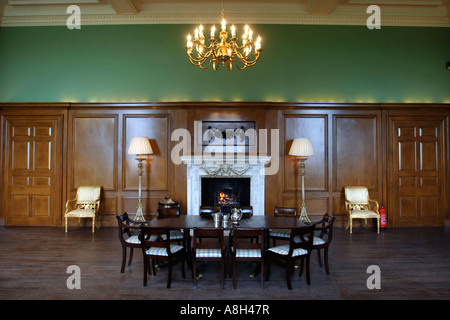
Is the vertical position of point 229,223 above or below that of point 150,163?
below

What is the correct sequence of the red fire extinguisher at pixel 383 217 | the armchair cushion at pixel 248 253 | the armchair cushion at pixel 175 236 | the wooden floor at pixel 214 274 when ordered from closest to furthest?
1. the wooden floor at pixel 214 274
2. the armchair cushion at pixel 248 253
3. the armchair cushion at pixel 175 236
4. the red fire extinguisher at pixel 383 217

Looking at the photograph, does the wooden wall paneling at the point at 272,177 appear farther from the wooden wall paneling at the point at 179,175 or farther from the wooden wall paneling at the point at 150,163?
the wooden wall paneling at the point at 150,163

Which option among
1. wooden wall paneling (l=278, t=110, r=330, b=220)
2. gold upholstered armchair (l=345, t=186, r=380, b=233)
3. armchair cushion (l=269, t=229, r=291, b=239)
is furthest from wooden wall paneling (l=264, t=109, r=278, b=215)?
armchair cushion (l=269, t=229, r=291, b=239)

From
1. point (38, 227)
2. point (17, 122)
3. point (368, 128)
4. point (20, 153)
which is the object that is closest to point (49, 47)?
point (17, 122)

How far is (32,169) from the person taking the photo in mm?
6219

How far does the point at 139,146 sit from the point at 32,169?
2655 mm

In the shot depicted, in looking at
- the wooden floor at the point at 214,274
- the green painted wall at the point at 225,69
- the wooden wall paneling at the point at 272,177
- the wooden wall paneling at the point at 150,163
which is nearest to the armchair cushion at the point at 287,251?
the wooden floor at the point at 214,274

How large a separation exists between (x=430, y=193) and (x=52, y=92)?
8.87 meters

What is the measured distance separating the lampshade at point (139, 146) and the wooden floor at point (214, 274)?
174 cm

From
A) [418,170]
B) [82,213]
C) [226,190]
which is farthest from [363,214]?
[82,213]

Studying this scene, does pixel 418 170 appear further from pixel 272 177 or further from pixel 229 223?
pixel 229 223

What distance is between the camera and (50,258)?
406 cm

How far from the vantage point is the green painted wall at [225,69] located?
629 cm

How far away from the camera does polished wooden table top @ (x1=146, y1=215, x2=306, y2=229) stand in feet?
10.9
